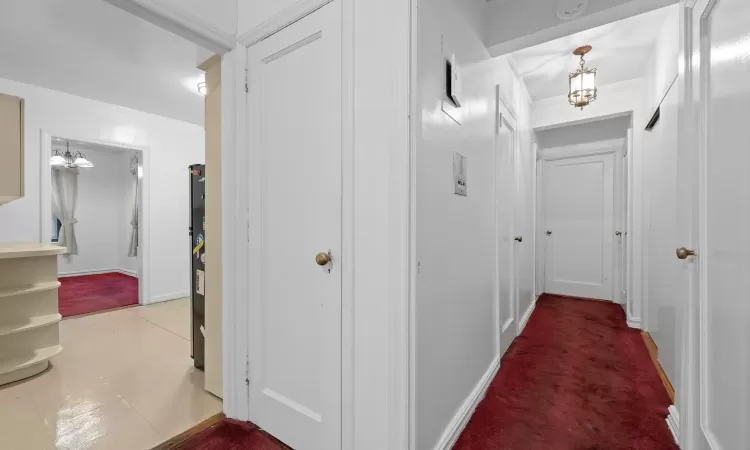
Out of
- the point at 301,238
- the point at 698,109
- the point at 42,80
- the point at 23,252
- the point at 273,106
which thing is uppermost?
the point at 42,80

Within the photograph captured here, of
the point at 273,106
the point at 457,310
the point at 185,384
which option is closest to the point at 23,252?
the point at 185,384

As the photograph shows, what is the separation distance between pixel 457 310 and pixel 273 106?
1.43 m

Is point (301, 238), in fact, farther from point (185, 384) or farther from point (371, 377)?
point (185, 384)

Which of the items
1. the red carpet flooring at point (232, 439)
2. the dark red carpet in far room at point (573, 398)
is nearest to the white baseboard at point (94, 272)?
the red carpet flooring at point (232, 439)

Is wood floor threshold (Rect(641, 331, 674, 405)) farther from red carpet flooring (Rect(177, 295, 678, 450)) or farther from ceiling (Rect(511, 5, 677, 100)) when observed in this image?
ceiling (Rect(511, 5, 677, 100))

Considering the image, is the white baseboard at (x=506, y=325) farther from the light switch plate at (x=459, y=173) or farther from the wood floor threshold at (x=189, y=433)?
the wood floor threshold at (x=189, y=433)

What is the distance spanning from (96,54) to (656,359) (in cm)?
544

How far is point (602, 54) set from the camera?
292 centimetres

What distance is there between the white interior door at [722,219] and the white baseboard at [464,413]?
3.14 ft

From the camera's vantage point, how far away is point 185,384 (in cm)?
213

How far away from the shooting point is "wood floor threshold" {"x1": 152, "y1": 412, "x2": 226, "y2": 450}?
5.02 feet

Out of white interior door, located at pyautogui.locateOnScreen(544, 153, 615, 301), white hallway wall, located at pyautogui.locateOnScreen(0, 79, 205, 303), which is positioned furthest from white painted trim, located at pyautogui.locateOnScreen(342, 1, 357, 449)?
white interior door, located at pyautogui.locateOnScreen(544, 153, 615, 301)

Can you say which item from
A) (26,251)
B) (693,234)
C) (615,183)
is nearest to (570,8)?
(693,234)

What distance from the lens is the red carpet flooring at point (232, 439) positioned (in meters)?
1.53
